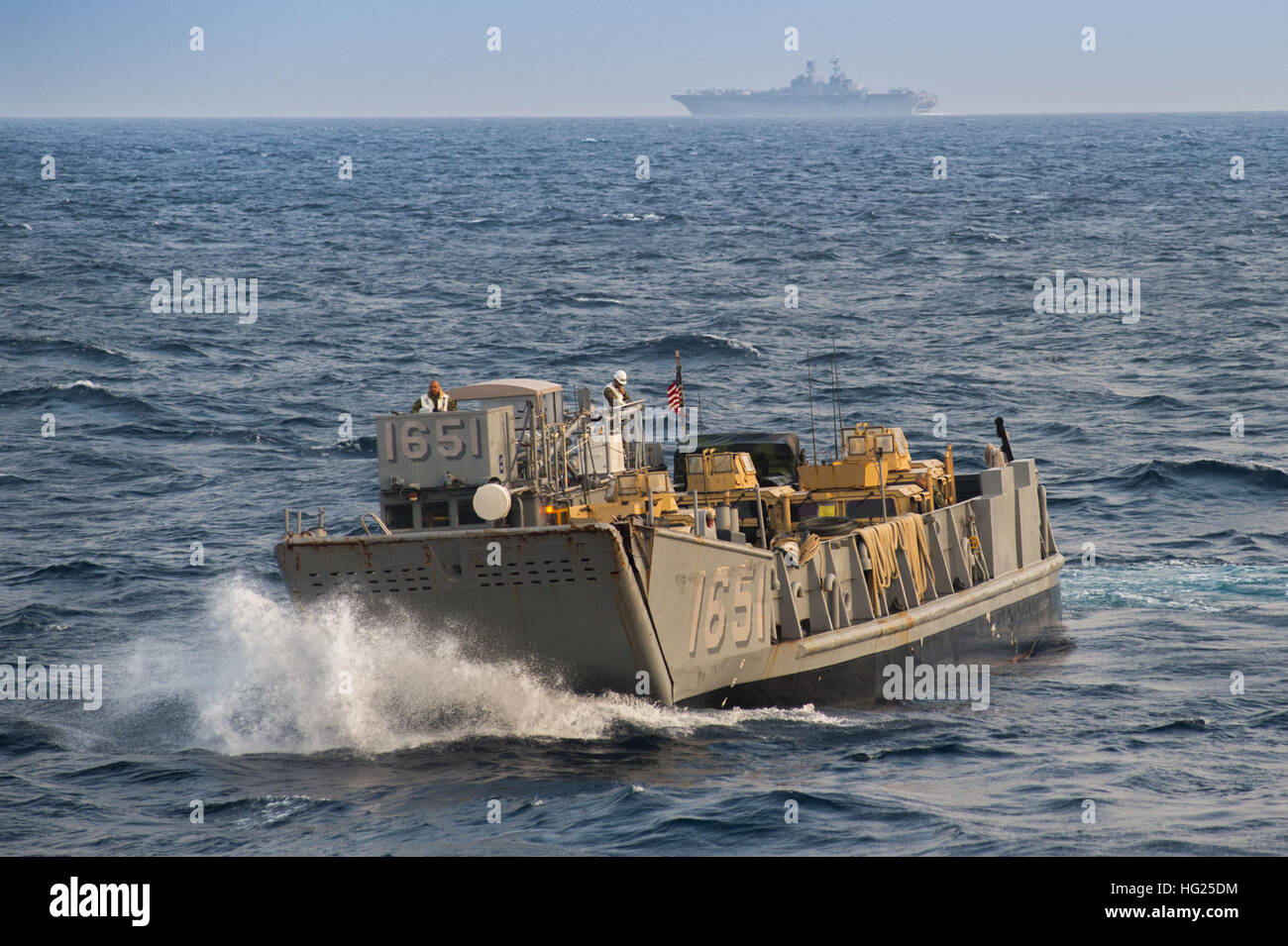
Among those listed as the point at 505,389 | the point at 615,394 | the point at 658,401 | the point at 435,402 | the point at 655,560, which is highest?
the point at 505,389

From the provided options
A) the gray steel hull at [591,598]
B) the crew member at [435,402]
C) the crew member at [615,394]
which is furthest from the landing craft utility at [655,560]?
the crew member at [435,402]

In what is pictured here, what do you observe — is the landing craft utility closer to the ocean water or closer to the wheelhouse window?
the wheelhouse window

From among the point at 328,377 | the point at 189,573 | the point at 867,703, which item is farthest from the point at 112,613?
the point at 328,377

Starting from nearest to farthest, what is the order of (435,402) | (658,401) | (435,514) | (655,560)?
1. (655,560)
2. (435,514)
3. (435,402)
4. (658,401)

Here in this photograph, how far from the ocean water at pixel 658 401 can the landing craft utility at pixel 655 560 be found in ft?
2.51

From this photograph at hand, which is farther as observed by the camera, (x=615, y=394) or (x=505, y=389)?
(x=615, y=394)

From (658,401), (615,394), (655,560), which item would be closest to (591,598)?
(655,560)

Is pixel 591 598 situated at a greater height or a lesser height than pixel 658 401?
lesser

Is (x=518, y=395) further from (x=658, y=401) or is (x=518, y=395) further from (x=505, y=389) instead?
(x=658, y=401)

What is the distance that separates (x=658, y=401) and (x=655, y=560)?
86.8ft

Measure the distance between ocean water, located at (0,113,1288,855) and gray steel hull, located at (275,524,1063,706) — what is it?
1.65ft

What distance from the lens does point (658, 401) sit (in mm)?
49406

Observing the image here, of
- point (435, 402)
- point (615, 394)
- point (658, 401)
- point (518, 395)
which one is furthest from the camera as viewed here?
point (658, 401)
